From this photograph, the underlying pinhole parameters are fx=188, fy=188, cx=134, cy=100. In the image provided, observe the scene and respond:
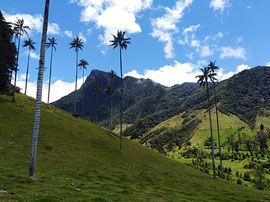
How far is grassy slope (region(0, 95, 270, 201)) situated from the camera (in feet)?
56.9

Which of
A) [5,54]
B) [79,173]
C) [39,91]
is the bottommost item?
[79,173]

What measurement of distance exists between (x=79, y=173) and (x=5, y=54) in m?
49.5

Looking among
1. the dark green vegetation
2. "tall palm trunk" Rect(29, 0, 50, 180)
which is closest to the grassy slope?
"tall palm trunk" Rect(29, 0, 50, 180)

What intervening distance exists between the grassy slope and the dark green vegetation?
7259mm

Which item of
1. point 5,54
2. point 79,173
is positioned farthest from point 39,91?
point 5,54

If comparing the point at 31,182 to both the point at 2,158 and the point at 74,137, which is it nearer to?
the point at 2,158

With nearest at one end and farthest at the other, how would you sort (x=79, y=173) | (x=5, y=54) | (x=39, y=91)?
(x=39, y=91)
(x=79, y=173)
(x=5, y=54)

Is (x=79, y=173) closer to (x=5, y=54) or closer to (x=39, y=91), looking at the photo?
(x=39, y=91)

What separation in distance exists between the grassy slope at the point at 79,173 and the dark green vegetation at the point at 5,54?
23.8ft

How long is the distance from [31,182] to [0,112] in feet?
131

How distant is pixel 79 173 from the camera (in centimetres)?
2762

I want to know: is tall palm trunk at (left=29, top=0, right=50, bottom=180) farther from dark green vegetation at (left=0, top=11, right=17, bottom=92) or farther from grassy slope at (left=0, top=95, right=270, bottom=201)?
dark green vegetation at (left=0, top=11, right=17, bottom=92)

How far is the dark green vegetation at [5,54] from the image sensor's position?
56662 millimetres

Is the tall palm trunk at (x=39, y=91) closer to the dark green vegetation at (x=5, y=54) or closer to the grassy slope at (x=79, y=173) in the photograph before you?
the grassy slope at (x=79, y=173)
